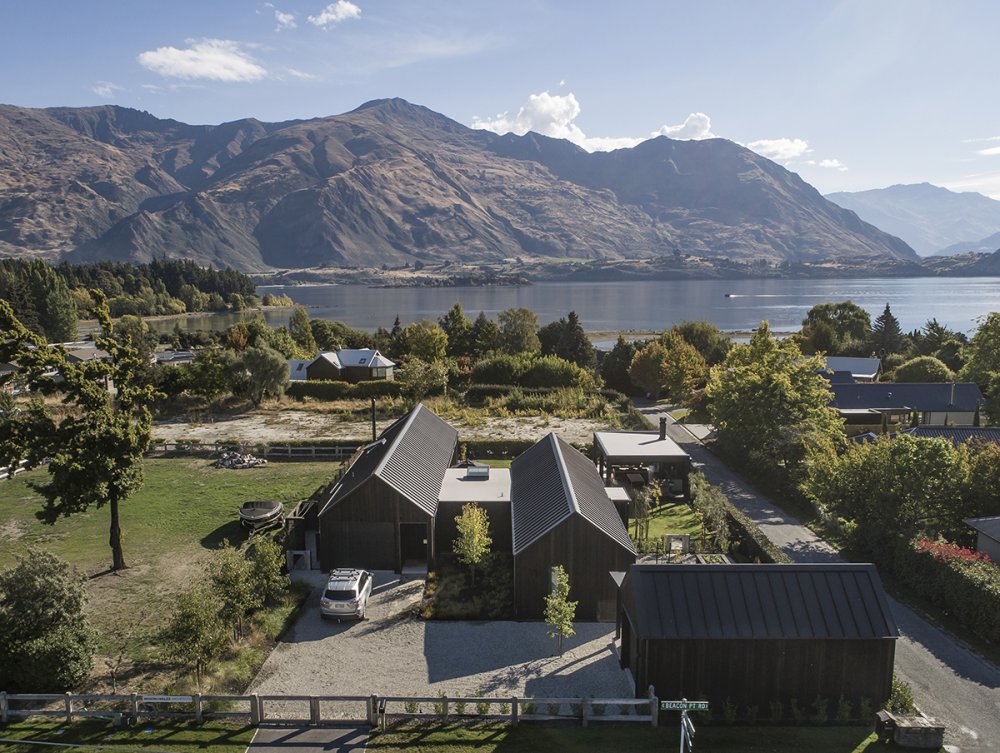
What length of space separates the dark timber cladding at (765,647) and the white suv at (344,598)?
8.90 meters

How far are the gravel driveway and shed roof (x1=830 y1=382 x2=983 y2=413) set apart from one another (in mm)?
35513

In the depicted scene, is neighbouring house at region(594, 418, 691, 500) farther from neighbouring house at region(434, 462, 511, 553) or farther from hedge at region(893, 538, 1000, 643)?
hedge at region(893, 538, 1000, 643)

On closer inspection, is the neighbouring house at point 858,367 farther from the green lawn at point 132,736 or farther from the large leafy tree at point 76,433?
the green lawn at point 132,736

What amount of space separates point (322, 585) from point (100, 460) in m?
8.51

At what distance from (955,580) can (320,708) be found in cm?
1893

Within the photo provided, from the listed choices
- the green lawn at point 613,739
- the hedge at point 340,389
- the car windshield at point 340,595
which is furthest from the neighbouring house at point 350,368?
the green lawn at point 613,739

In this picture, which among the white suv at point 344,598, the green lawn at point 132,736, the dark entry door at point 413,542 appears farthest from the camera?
the dark entry door at point 413,542

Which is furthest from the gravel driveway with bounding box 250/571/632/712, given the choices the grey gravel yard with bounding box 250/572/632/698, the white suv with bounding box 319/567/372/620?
the white suv with bounding box 319/567/372/620

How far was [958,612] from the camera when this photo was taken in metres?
19.9

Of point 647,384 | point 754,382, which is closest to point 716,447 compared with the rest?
point 754,382

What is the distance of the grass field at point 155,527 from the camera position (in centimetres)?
2155

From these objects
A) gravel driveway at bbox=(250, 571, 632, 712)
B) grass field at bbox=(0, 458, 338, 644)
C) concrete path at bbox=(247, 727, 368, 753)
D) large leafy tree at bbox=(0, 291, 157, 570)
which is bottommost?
gravel driveway at bbox=(250, 571, 632, 712)

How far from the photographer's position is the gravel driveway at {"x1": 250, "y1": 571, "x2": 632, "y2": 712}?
55.2 ft

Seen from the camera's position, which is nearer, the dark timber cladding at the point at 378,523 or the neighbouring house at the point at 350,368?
the dark timber cladding at the point at 378,523
